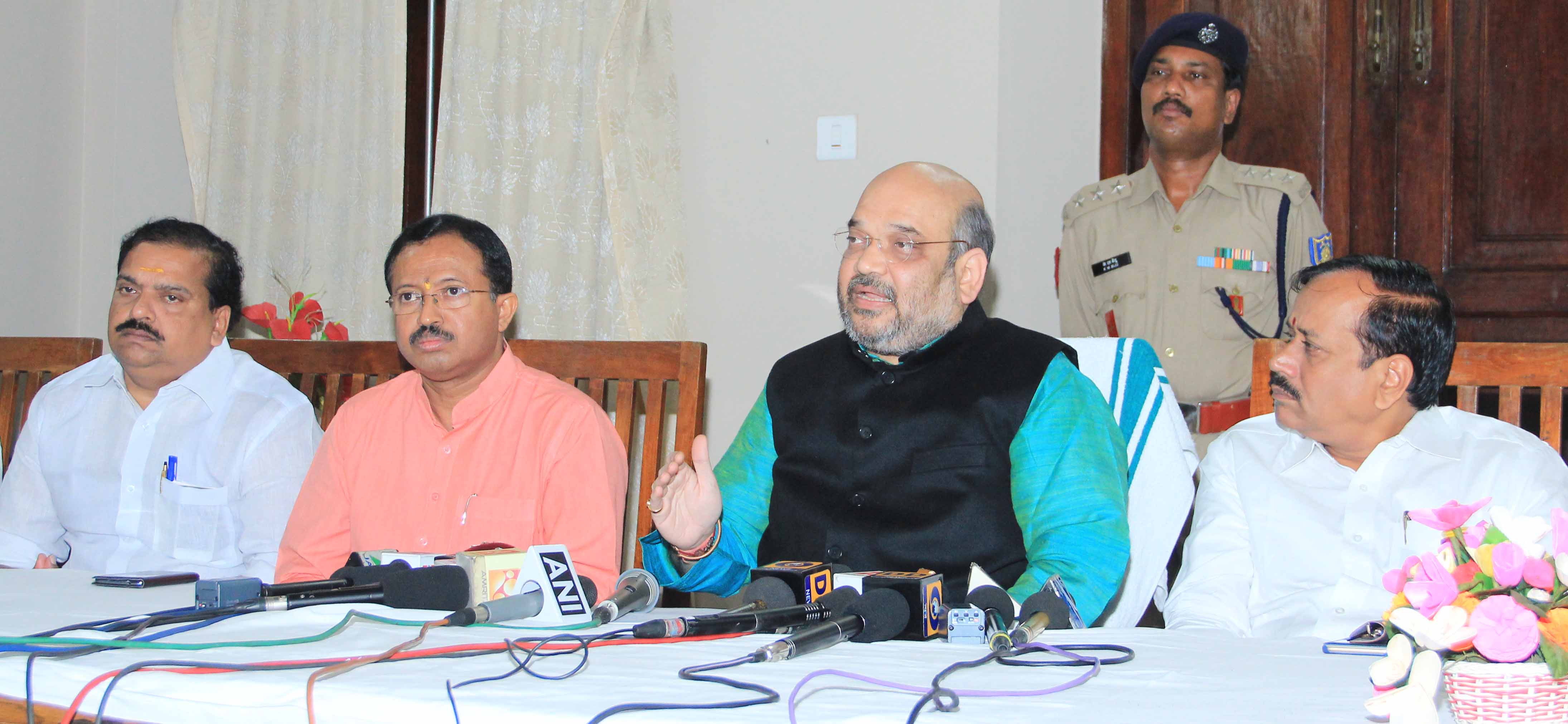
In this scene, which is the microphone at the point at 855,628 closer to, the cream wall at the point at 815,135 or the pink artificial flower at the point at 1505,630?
the pink artificial flower at the point at 1505,630

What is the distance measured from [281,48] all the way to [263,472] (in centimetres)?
→ 216

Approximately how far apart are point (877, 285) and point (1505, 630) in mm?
1131

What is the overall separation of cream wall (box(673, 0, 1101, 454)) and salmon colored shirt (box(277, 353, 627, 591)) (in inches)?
48.0

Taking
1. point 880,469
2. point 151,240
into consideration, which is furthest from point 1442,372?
point 151,240

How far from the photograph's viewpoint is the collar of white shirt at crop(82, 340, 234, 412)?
94.5 inches

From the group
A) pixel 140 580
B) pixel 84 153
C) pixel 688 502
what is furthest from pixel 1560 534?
pixel 84 153

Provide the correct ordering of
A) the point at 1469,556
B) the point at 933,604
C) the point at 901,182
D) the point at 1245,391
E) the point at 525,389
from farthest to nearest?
the point at 1245,391 < the point at 525,389 < the point at 901,182 < the point at 933,604 < the point at 1469,556

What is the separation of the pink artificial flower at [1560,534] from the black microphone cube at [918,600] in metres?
0.59

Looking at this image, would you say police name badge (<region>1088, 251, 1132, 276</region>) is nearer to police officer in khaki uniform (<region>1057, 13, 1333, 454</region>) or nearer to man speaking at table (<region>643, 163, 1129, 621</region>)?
police officer in khaki uniform (<region>1057, 13, 1333, 454</region>)

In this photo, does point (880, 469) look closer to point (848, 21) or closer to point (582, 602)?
point (582, 602)

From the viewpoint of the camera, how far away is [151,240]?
2.50 metres

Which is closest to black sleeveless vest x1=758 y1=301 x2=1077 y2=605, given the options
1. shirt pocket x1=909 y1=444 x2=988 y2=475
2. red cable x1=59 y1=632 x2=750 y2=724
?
shirt pocket x1=909 y1=444 x2=988 y2=475

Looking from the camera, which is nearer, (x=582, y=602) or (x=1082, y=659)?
(x=1082, y=659)

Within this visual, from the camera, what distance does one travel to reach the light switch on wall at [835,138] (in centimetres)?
321
